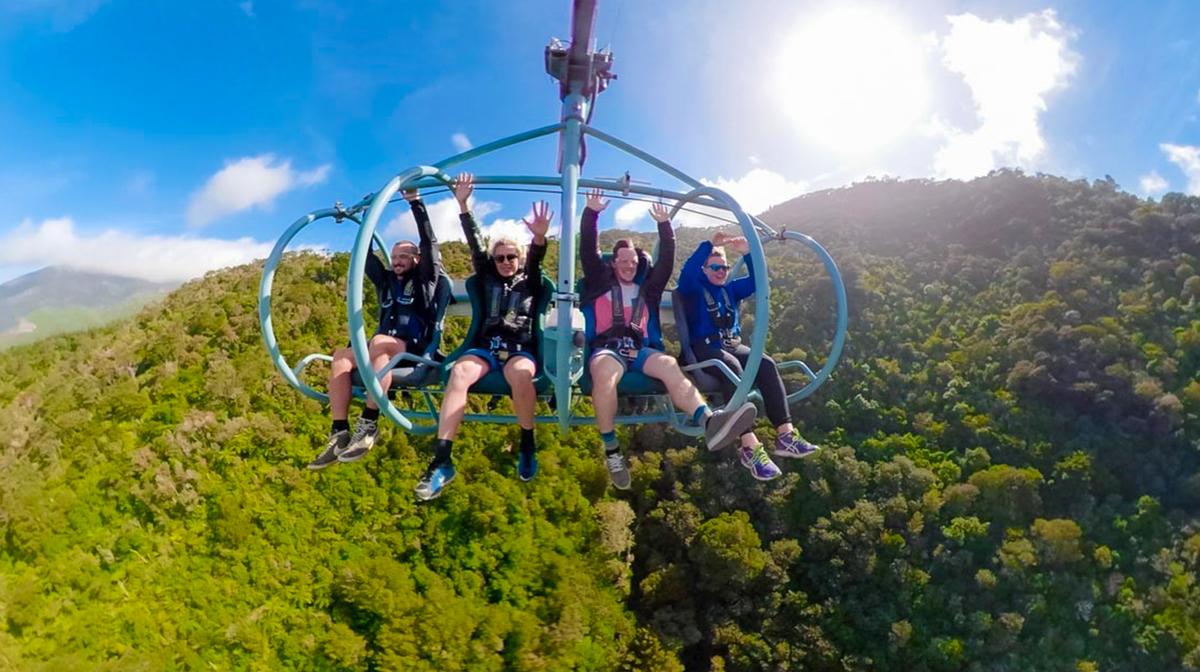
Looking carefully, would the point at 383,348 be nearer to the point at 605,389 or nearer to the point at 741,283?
the point at 605,389

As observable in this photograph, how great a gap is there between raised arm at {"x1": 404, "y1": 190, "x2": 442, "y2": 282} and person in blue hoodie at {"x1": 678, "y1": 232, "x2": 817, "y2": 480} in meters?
1.74

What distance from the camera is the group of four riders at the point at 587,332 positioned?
3760mm

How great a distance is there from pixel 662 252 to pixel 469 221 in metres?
1.26

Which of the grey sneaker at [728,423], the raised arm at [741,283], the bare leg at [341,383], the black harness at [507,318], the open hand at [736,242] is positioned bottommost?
the grey sneaker at [728,423]

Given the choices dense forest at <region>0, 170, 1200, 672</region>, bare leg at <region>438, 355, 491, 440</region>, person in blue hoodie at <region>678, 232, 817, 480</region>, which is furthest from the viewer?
dense forest at <region>0, 170, 1200, 672</region>

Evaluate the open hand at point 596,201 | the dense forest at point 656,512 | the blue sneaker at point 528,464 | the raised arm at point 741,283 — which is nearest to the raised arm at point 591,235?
the open hand at point 596,201

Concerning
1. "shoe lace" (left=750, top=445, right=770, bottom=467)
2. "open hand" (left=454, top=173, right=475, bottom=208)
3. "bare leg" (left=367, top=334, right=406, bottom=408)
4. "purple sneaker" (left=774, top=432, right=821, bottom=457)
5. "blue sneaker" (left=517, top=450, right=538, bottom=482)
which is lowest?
"blue sneaker" (left=517, top=450, right=538, bottom=482)

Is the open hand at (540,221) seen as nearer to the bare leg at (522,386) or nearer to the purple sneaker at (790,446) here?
the bare leg at (522,386)

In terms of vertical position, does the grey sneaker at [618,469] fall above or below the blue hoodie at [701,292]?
below

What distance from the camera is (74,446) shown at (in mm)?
21922

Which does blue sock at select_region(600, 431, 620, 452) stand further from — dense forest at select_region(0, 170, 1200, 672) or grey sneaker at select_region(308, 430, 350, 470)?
dense forest at select_region(0, 170, 1200, 672)

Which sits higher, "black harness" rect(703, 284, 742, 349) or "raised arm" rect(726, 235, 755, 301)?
"raised arm" rect(726, 235, 755, 301)

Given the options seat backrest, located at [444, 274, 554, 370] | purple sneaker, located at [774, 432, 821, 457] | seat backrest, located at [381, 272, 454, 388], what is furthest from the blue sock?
seat backrest, located at [381, 272, 454, 388]

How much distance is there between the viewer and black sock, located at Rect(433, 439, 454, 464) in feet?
11.7
